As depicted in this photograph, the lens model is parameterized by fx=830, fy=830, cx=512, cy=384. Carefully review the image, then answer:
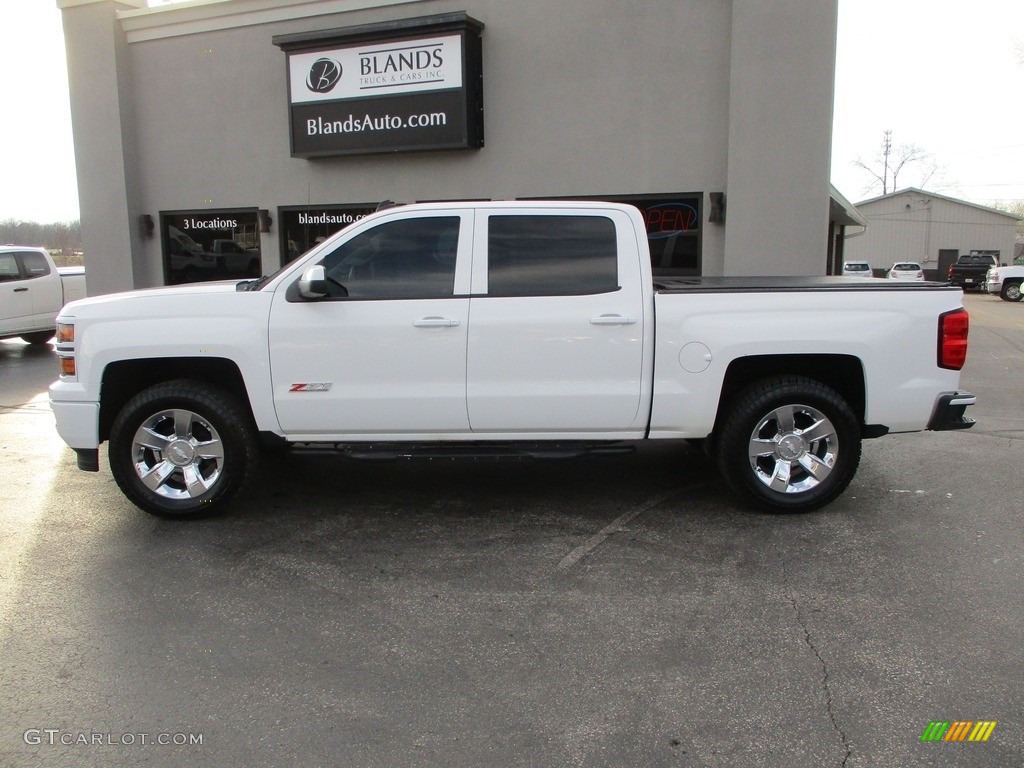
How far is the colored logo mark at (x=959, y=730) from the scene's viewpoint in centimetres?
306

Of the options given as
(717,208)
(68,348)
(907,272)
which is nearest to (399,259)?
(68,348)

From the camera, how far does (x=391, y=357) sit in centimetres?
527

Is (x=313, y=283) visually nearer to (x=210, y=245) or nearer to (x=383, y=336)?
(x=383, y=336)

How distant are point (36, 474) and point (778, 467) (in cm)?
581

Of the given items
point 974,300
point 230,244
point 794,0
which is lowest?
point 974,300

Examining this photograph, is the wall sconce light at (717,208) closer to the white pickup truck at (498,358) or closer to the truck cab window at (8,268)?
the white pickup truck at (498,358)

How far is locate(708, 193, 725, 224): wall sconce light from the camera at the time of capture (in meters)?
9.67

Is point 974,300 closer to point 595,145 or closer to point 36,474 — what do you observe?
point 595,145

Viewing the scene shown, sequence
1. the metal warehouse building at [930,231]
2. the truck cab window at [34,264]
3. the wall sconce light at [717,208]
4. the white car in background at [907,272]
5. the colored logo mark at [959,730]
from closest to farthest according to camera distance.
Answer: the colored logo mark at [959,730] → the wall sconce light at [717,208] → the truck cab window at [34,264] → the white car in background at [907,272] → the metal warehouse building at [930,231]

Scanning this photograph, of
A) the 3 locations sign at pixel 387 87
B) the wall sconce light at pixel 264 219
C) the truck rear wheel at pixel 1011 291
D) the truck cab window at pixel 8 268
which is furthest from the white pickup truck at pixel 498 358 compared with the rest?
the truck rear wheel at pixel 1011 291

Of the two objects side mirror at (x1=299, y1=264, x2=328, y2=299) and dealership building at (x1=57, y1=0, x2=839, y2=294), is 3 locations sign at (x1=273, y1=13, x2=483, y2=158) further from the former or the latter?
side mirror at (x1=299, y1=264, x2=328, y2=299)

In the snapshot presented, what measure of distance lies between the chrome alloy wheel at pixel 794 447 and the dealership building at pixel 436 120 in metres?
4.43

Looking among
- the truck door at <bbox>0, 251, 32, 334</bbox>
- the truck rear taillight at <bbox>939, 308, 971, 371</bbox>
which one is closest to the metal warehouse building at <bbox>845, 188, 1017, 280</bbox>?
the truck door at <bbox>0, 251, 32, 334</bbox>

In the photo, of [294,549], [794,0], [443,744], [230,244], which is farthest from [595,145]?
[443,744]
